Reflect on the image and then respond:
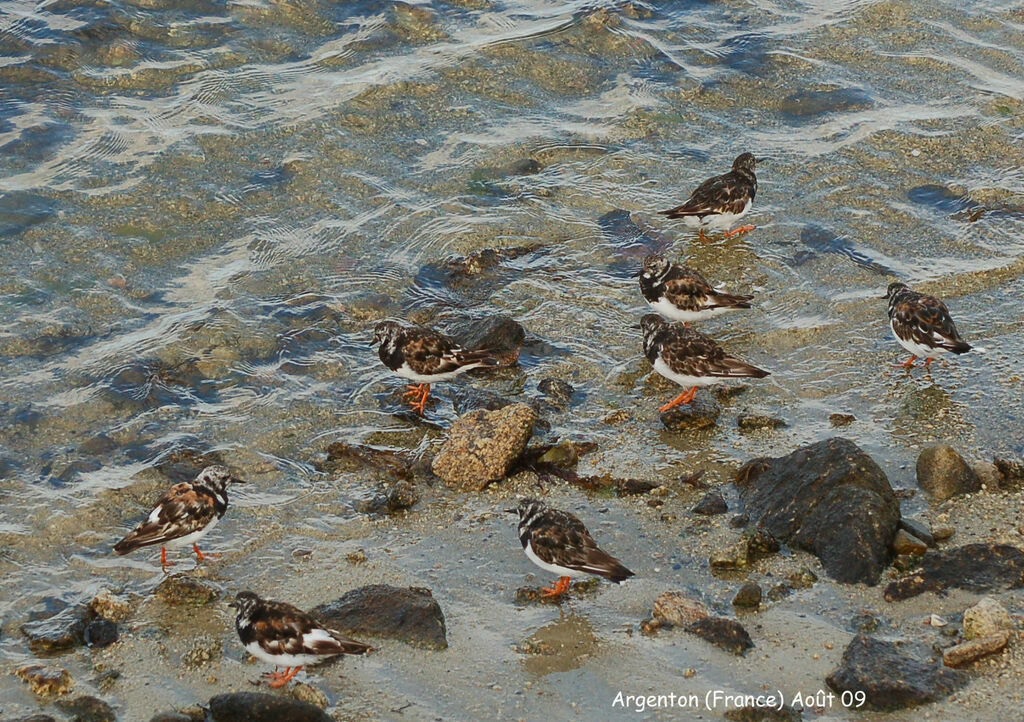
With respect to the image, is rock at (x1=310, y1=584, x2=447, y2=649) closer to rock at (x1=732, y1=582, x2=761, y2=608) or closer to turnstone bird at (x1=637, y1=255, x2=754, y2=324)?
rock at (x1=732, y1=582, x2=761, y2=608)

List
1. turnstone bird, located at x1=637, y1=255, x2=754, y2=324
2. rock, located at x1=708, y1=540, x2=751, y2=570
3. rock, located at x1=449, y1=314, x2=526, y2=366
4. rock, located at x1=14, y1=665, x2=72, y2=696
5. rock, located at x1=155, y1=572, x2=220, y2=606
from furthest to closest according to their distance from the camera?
turnstone bird, located at x1=637, y1=255, x2=754, y2=324, rock, located at x1=449, y1=314, x2=526, y2=366, rock, located at x1=155, y1=572, x2=220, y2=606, rock, located at x1=708, y1=540, x2=751, y2=570, rock, located at x1=14, y1=665, x2=72, y2=696

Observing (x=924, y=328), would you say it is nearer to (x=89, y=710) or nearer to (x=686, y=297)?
(x=686, y=297)

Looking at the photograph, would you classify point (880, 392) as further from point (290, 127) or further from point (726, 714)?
point (290, 127)

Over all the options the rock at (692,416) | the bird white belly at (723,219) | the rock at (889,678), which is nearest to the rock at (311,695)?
the rock at (889,678)

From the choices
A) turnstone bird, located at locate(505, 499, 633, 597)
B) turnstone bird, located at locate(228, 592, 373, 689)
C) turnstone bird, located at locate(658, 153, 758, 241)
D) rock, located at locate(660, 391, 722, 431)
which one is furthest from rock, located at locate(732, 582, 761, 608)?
turnstone bird, located at locate(658, 153, 758, 241)

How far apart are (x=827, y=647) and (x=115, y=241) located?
8.75m

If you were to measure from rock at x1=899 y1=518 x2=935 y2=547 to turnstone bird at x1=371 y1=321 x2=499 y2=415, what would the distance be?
397 cm

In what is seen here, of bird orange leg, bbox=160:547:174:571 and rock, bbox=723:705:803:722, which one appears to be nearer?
rock, bbox=723:705:803:722

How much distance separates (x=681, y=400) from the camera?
9359 millimetres

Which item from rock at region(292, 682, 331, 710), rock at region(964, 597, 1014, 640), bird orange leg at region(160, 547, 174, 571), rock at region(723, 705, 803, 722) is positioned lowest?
bird orange leg at region(160, 547, 174, 571)

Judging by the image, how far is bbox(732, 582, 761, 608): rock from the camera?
6816 mm

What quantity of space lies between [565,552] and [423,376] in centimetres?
297

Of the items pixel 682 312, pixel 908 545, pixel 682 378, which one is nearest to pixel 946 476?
pixel 908 545

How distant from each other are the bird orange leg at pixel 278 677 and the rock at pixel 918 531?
13.1 feet
